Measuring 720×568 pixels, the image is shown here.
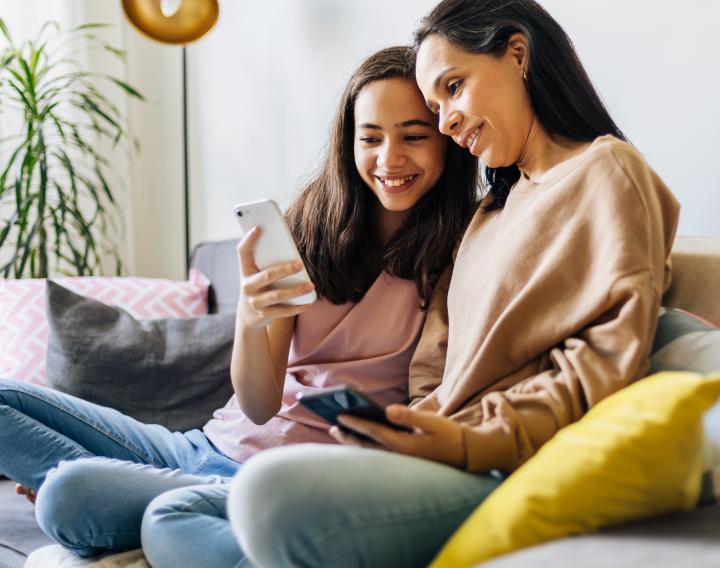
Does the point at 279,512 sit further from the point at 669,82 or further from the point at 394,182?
the point at 669,82

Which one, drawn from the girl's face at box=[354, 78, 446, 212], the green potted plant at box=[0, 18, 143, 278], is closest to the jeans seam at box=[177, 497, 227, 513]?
the girl's face at box=[354, 78, 446, 212]

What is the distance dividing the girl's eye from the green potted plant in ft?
5.06

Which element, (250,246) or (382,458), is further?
(250,246)

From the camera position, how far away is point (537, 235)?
1.20m

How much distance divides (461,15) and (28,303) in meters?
1.23

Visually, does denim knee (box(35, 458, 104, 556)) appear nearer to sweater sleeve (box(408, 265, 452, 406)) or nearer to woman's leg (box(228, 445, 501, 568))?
woman's leg (box(228, 445, 501, 568))

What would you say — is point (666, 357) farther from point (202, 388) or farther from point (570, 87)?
point (202, 388)

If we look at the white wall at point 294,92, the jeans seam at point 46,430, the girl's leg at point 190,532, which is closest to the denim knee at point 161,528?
the girl's leg at point 190,532

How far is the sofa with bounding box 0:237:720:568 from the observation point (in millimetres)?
726

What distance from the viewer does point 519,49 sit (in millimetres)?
1290

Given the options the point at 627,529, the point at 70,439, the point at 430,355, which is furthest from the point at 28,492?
the point at 627,529

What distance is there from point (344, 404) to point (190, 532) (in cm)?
32

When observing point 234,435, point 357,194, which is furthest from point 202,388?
point 357,194

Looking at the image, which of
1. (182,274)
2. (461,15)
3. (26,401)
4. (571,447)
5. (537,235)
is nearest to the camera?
(571,447)
